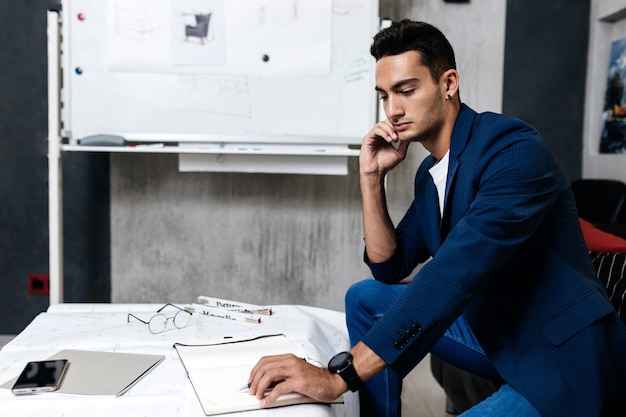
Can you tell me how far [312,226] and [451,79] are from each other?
1810 millimetres

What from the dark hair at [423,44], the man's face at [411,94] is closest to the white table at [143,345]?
the man's face at [411,94]

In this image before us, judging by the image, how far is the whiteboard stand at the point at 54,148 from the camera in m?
2.57

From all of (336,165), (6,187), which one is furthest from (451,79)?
(6,187)

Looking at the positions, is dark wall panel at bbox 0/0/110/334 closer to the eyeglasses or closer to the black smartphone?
the eyeglasses

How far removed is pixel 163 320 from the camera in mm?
1580

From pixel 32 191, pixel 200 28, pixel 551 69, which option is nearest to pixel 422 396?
pixel 551 69

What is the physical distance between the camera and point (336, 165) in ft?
8.87

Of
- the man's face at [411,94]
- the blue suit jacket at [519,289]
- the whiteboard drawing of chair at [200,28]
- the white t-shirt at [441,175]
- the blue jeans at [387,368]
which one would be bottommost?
the blue jeans at [387,368]

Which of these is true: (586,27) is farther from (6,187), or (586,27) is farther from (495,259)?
(6,187)

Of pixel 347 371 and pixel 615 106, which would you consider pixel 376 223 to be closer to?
pixel 347 371

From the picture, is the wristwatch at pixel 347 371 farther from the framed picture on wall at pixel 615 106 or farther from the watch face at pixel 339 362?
the framed picture on wall at pixel 615 106

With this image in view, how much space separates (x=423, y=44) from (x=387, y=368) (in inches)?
28.6

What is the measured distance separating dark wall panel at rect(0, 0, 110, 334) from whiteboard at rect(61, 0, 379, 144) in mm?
386

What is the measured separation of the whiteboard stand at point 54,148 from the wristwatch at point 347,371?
2.00 m
